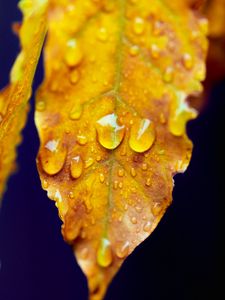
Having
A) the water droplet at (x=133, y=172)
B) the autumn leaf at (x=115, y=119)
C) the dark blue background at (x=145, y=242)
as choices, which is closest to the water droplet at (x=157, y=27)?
the autumn leaf at (x=115, y=119)

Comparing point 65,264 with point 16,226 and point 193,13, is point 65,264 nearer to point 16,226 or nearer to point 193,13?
point 16,226

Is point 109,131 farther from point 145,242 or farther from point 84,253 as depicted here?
point 145,242

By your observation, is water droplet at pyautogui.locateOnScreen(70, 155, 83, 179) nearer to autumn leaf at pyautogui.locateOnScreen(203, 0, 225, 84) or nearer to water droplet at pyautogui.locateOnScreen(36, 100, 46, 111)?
water droplet at pyautogui.locateOnScreen(36, 100, 46, 111)

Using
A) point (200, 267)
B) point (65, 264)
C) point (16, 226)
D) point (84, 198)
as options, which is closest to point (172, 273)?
point (200, 267)

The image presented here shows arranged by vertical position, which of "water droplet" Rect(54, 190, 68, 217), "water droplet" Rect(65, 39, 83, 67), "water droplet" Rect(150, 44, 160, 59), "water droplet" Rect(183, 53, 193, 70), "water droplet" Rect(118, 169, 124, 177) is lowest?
"water droplet" Rect(118, 169, 124, 177)

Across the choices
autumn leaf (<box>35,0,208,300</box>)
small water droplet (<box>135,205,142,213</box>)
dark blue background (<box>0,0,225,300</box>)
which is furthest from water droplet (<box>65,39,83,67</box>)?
dark blue background (<box>0,0,225,300</box>)

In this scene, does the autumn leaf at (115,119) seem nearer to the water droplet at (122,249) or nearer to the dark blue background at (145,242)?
the water droplet at (122,249)

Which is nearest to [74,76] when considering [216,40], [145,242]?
[216,40]
